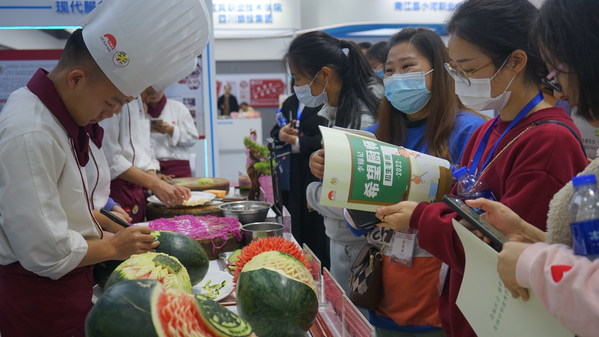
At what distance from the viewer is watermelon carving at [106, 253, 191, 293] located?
1.34m

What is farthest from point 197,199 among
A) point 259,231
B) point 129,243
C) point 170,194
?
point 129,243

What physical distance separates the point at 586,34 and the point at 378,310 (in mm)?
1279

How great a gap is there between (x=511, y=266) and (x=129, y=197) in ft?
7.91

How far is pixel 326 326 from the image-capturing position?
132 centimetres

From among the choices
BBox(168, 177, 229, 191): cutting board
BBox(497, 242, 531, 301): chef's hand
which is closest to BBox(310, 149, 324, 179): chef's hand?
BBox(497, 242, 531, 301): chef's hand

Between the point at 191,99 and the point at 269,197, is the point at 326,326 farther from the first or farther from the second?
the point at 191,99

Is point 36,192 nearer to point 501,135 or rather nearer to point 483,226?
point 483,226

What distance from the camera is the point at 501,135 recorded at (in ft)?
4.66

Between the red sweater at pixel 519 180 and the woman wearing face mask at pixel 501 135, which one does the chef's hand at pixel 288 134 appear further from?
the red sweater at pixel 519 180

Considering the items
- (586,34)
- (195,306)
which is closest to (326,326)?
(195,306)

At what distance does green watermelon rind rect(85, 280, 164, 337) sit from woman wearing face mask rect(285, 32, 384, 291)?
160 cm

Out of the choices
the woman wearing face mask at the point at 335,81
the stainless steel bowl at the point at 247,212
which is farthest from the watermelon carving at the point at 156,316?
the woman wearing face mask at the point at 335,81

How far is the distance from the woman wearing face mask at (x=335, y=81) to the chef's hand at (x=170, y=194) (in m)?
0.84

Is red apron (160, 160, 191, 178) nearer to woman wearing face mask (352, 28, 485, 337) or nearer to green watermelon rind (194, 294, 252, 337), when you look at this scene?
woman wearing face mask (352, 28, 485, 337)
